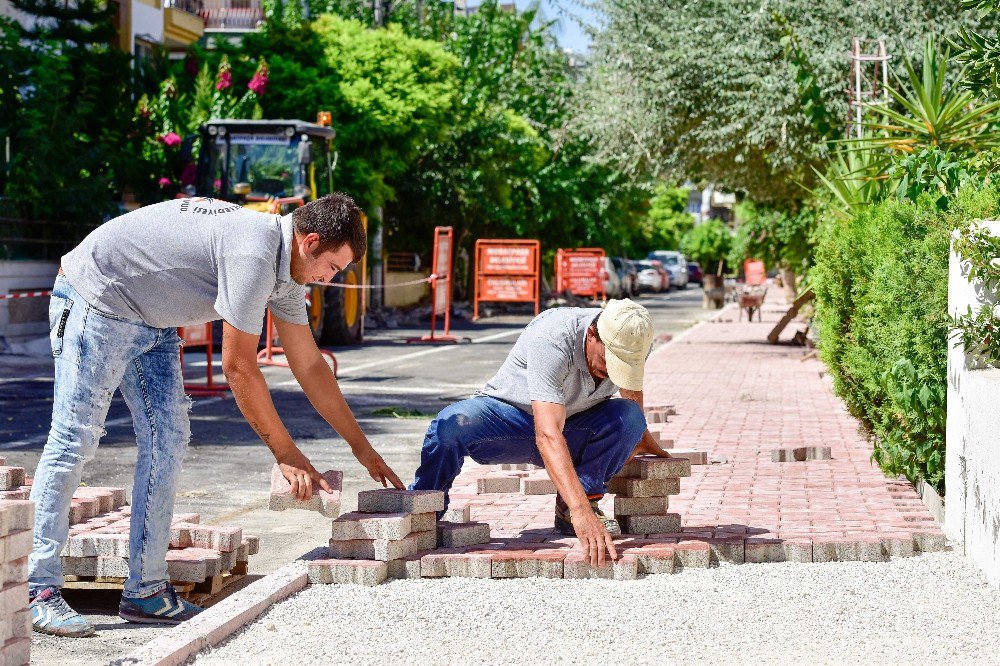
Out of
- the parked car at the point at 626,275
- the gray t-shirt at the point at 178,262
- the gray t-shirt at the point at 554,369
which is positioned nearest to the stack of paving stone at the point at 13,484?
the gray t-shirt at the point at 178,262

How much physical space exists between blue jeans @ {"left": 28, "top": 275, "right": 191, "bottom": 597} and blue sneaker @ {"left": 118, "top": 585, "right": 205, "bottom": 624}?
0.03 m

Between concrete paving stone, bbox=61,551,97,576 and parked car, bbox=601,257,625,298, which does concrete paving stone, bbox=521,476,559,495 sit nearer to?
concrete paving stone, bbox=61,551,97,576

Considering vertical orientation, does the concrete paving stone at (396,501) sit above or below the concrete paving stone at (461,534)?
above

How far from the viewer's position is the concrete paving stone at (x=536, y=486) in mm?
7641

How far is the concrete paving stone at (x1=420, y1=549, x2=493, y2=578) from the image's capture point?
5719mm

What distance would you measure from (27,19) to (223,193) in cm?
805

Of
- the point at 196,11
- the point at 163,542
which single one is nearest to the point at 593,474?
the point at 163,542

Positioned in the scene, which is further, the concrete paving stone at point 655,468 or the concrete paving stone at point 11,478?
the concrete paving stone at point 655,468

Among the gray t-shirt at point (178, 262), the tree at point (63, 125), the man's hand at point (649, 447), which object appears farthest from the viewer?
the tree at point (63, 125)

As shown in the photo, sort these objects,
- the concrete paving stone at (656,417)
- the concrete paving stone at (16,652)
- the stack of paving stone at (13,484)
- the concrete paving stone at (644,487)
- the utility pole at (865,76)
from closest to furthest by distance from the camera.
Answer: the concrete paving stone at (16,652)
the stack of paving stone at (13,484)
the concrete paving stone at (644,487)
the concrete paving stone at (656,417)
the utility pole at (865,76)

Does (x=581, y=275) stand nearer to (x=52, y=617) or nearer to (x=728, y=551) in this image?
(x=728, y=551)

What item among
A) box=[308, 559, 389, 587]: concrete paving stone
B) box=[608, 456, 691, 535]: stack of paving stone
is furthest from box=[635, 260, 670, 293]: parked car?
box=[308, 559, 389, 587]: concrete paving stone

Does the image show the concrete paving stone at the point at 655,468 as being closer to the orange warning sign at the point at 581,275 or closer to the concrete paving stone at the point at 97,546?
the concrete paving stone at the point at 97,546

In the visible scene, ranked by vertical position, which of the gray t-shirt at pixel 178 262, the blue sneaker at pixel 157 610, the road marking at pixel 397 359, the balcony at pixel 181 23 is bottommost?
the road marking at pixel 397 359
